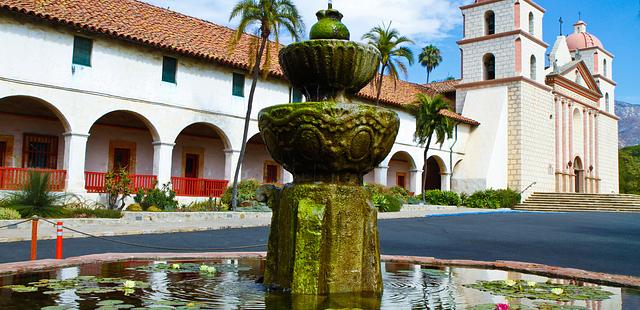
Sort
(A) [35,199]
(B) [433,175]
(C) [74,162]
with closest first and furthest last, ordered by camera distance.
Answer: (A) [35,199], (C) [74,162], (B) [433,175]

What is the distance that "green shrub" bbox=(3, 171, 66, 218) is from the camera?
14209 millimetres

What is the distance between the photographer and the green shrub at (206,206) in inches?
744

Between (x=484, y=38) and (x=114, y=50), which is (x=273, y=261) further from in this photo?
(x=484, y=38)

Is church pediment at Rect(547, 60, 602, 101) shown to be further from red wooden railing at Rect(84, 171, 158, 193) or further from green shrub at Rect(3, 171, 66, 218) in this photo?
green shrub at Rect(3, 171, 66, 218)

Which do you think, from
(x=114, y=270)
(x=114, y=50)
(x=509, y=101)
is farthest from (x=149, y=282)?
(x=509, y=101)

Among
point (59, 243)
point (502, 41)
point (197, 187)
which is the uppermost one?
point (502, 41)

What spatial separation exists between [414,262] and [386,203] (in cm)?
1706

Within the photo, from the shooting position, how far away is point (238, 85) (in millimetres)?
21781

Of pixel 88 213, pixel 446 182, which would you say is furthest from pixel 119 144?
pixel 446 182

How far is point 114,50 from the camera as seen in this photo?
17766 millimetres

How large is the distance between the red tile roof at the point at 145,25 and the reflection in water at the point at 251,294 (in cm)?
1261

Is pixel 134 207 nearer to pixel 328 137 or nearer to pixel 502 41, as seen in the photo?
pixel 328 137

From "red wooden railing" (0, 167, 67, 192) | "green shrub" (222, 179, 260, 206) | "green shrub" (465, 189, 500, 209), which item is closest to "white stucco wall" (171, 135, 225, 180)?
"green shrub" (222, 179, 260, 206)

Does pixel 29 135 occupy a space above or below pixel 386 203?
above
